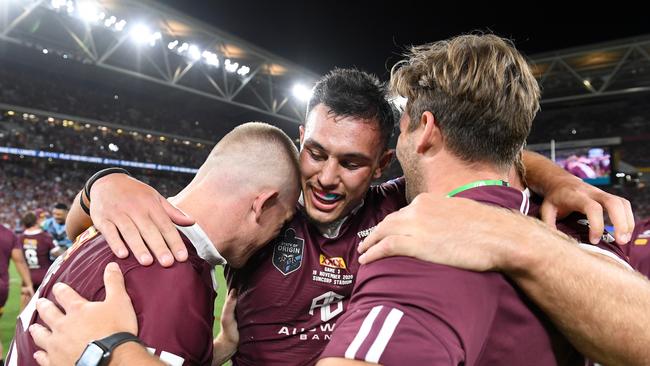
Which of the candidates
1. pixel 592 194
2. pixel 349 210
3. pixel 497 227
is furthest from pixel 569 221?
pixel 349 210

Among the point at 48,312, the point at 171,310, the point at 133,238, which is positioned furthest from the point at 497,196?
the point at 48,312

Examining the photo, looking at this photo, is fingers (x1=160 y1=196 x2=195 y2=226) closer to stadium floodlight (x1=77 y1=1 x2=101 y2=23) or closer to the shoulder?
the shoulder

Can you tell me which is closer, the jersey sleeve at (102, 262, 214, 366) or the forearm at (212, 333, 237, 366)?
the jersey sleeve at (102, 262, 214, 366)

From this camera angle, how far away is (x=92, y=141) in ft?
85.5

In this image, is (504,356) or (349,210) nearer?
(504,356)

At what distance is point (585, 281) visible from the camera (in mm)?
1202

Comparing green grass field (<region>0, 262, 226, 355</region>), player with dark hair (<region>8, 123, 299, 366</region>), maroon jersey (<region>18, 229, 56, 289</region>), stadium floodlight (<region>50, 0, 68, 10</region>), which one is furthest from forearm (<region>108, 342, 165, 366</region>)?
stadium floodlight (<region>50, 0, 68, 10</region>)

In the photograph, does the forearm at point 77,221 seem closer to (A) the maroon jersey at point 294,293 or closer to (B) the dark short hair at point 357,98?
(A) the maroon jersey at point 294,293

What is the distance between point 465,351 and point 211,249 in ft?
3.05

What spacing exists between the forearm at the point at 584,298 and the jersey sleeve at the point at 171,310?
2.92 ft

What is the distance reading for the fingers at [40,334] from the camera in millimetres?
1378

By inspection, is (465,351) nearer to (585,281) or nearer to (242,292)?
(585,281)

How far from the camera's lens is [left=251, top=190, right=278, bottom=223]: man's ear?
1.93 metres

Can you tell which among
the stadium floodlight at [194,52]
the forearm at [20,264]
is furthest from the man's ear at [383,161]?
the stadium floodlight at [194,52]
